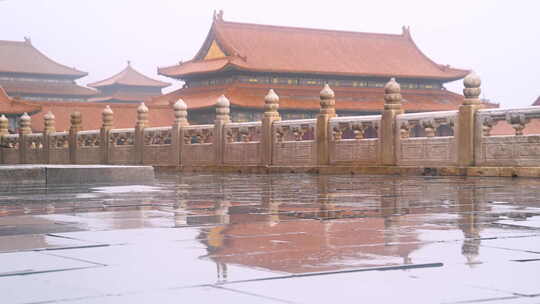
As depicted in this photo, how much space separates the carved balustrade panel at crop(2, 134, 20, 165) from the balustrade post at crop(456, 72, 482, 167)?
22.2 m

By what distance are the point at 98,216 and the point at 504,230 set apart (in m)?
2.71

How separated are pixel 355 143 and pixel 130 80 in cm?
5328

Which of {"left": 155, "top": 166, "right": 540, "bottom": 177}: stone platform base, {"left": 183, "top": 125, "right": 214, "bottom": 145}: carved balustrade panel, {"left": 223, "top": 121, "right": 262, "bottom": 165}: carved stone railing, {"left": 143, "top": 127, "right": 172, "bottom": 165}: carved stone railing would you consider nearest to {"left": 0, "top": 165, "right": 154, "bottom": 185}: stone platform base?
{"left": 155, "top": 166, "right": 540, "bottom": 177}: stone platform base

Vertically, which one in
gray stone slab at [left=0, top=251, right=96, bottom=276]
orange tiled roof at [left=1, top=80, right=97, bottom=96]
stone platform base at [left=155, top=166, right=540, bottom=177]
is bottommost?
gray stone slab at [left=0, top=251, right=96, bottom=276]

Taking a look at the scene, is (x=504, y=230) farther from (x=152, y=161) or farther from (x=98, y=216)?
(x=152, y=161)

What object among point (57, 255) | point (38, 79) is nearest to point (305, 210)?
point (57, 255)

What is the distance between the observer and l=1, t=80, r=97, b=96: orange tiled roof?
59156 millimetres

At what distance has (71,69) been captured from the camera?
2518 inches

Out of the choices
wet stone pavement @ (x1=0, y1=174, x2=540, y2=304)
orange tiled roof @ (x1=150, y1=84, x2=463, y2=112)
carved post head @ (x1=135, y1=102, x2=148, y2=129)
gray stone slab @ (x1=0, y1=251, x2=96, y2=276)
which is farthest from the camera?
orange tiled roof @ (x1=150, y1=84, x2=463, y2=112)

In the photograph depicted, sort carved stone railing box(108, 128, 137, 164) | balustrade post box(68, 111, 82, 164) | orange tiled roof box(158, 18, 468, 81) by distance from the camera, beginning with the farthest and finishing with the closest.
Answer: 1. orange tiled roof box(158, 18, 468, 81)
2. balustrade post box(68, 111, 82, 164)
3. carved stone railing box(108, 128, 137, 164)

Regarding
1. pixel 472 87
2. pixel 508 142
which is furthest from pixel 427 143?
pixel 508 142

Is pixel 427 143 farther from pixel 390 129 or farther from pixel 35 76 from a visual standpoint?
pixel 35 76

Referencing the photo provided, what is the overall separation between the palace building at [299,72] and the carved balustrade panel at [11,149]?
10.2 meters

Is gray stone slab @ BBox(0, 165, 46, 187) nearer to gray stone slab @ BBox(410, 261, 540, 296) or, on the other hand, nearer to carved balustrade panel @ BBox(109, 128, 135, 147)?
gray stone slab @ BBox(410, 261, 540, 296)
